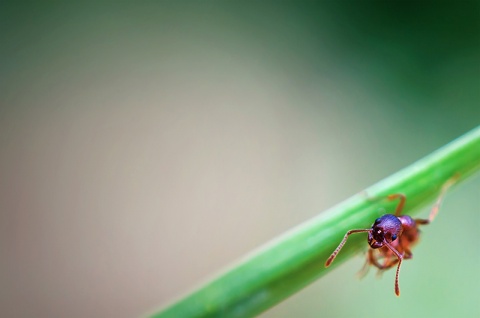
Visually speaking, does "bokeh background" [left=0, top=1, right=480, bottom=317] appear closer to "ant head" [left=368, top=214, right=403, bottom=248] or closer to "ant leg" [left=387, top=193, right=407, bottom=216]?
"ant head" [left=368, top=214, right=403, bottom=248]

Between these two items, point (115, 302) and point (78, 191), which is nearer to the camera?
point (115, 302)

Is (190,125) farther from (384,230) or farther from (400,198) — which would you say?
(400,198)

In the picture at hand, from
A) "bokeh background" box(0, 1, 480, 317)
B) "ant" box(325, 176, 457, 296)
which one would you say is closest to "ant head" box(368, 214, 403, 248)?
"ant" box(325, 176, 457, 296)

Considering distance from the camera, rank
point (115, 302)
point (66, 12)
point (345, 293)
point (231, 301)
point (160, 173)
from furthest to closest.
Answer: point (66, 12) < point (160, 173) < point (115, 302) < point (345, 293) < point (231, 301)

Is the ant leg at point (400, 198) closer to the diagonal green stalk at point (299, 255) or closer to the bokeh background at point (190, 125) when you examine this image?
the diagonal green stalk at point (299, 255)

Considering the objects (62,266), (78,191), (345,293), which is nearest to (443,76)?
(345,293)

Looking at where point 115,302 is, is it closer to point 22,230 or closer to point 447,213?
point 22,230

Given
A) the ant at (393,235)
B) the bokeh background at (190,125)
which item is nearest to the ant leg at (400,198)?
the ant at (393,235)
